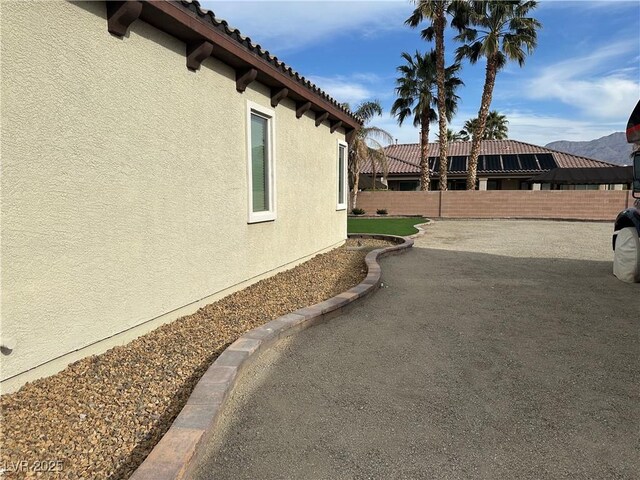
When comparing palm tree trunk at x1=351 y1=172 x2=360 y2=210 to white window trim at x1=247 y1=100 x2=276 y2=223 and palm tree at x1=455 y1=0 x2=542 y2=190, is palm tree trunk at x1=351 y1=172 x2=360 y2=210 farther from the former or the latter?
white window trim at x1=247 y1=100 x2=276 y2=223

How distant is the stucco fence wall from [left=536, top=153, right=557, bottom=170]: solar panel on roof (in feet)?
33.7

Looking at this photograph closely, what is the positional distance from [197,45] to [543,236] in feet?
45.6

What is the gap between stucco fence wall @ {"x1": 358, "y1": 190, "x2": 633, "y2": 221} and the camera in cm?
2278

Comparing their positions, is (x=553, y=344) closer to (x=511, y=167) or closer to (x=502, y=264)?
(x=502, y=264)

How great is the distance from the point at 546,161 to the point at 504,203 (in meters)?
13.0

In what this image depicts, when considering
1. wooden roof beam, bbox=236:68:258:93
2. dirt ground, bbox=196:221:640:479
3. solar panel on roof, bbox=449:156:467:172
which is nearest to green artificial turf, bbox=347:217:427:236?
dirt ground, bbox=196:221:640:479

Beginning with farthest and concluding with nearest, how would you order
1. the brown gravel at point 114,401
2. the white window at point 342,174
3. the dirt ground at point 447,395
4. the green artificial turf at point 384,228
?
the green artificial turf at point 384,228 < the white window at point 342,174 < the dirt ground at point 447,395 < the brown gravel at point 114,401

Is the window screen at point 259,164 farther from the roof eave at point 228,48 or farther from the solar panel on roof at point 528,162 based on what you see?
the solar panel on roof at point 528,162

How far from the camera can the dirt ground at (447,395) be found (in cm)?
246

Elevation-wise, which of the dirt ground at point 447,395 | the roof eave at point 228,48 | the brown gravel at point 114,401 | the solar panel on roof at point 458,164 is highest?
the solar panel on roof at point 458,164

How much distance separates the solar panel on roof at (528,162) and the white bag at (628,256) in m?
28.0

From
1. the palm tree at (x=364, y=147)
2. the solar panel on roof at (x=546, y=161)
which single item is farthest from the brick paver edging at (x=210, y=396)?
the solar panel on roof at (x=546, y=161)

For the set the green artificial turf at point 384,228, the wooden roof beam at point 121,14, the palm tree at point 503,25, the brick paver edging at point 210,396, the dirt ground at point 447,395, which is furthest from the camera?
the palm tree at point 503,25

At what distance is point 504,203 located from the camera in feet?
78.8
